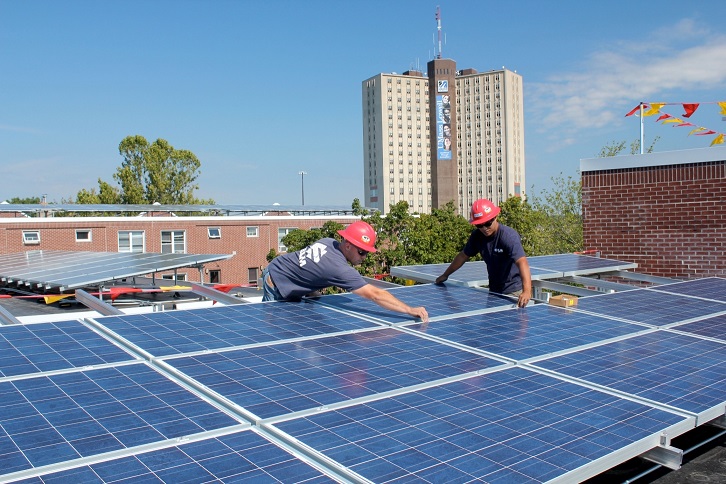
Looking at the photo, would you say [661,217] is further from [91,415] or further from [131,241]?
[131,241]

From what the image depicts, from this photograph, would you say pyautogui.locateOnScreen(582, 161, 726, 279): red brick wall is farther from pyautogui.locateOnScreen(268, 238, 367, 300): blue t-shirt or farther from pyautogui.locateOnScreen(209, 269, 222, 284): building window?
pyautogui.locateOnScreen(209, 269, 222, 284): building window

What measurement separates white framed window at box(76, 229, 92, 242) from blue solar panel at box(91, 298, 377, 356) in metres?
42.8

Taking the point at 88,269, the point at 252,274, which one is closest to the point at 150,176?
the point at 252,274

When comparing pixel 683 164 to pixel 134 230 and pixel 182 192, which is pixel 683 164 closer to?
pixel 134 230

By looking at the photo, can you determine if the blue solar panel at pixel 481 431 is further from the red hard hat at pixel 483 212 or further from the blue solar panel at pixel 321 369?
the red hard hat at pixel 483 212

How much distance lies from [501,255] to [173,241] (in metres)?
44.5

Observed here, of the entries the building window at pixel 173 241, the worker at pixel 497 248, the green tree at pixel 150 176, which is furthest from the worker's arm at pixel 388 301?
the green tree at pixel 150 176

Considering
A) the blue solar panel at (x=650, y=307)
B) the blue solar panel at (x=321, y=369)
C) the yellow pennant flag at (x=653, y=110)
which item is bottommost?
the blue solar panel at (x=650, y=307)

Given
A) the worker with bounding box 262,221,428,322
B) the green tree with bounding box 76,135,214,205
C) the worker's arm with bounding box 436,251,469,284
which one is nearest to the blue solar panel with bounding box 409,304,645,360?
the worker with bounding box 262,221,428,322

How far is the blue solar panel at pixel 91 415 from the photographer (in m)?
3.11

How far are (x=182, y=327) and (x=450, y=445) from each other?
319cm

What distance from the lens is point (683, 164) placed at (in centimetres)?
1299

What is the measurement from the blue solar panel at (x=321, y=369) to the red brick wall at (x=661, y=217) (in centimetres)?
965

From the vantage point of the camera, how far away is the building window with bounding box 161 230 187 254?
4931 centimetres
